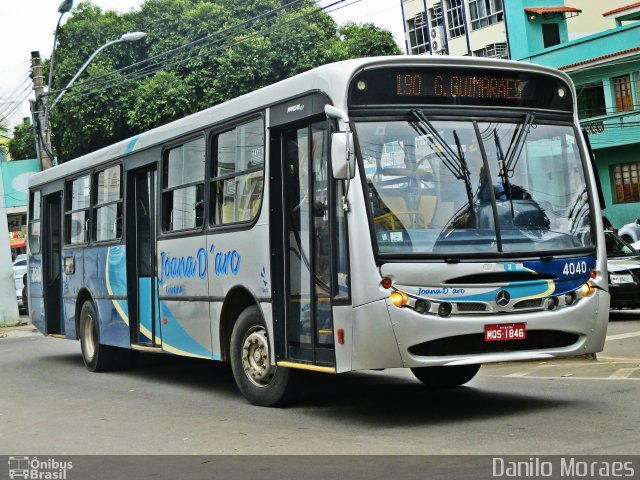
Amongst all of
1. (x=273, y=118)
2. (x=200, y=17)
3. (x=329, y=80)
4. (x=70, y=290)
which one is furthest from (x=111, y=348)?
(x=200, y=17)

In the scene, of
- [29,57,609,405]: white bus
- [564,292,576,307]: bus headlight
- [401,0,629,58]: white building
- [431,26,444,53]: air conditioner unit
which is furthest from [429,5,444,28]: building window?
[564,292,576,307]: bus headlight

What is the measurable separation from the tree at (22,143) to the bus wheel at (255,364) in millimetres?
55248

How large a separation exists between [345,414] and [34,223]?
9.37 m

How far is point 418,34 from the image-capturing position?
5306cm

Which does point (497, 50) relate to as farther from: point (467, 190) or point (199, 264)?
point (467, 190)

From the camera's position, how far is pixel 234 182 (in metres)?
10.4

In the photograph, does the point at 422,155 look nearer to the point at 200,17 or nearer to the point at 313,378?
the point at 313,378

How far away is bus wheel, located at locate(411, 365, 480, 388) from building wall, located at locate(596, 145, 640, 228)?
27.8m

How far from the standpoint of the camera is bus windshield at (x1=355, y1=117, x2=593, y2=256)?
841 cm

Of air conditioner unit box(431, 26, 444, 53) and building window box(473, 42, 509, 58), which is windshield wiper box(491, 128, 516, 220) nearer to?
air conditioner unit box(431, 26, 444, 53)

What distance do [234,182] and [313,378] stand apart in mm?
2893

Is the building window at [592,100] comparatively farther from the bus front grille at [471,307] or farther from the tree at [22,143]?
the tree at [22,143]

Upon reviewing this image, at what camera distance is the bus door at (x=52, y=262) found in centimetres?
1630

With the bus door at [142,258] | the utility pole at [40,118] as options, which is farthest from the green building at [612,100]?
the bus door at [142,258]
